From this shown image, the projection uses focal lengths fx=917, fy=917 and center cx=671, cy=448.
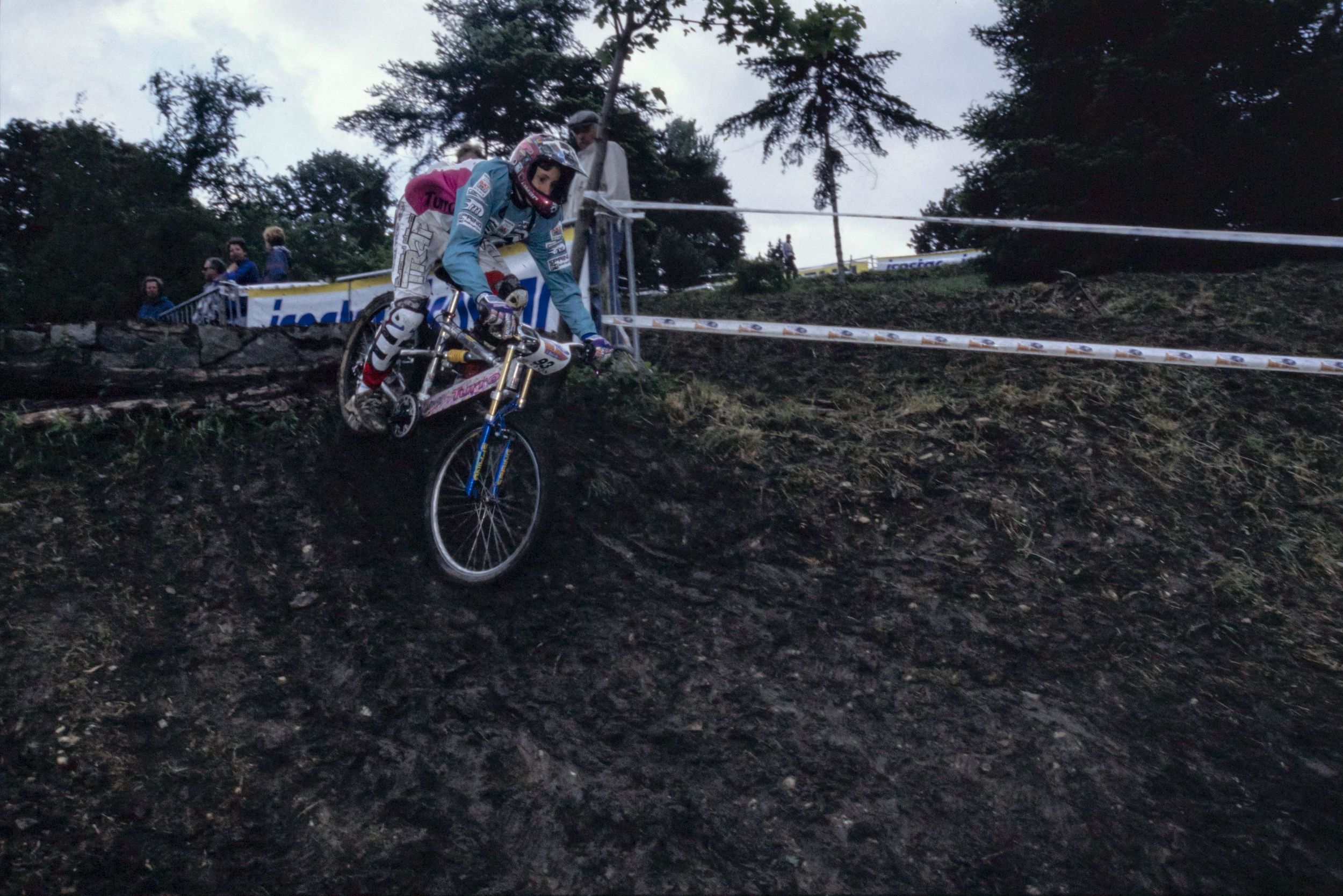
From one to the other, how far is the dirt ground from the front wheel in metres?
0.21

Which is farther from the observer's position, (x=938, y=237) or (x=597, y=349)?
(x=938, y=237)

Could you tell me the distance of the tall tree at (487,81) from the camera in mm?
25719

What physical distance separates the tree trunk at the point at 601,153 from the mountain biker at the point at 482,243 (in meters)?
1.70

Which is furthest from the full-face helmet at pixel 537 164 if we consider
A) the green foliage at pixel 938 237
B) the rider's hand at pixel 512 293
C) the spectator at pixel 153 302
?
the green foliage at pixel 938 237

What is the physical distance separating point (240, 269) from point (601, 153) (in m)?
5.37

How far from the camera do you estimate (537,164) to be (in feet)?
15.6

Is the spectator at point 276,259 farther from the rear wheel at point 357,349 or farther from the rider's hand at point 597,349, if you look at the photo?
the rider's hand at point 597,349

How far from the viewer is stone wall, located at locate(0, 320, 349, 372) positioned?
6.28 m

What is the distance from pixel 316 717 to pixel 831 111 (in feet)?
61.8

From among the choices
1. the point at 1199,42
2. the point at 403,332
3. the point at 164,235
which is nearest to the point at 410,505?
the point at 403,332

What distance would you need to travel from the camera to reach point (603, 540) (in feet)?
17.2

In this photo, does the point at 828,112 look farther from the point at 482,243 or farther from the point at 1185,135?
the point at 482,243

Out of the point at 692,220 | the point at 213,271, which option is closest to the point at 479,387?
the point at 213,271

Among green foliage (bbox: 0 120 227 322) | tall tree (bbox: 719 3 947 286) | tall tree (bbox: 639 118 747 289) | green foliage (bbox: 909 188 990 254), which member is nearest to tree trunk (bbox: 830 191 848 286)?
tall tree (bbox: 719 3 947 286)
